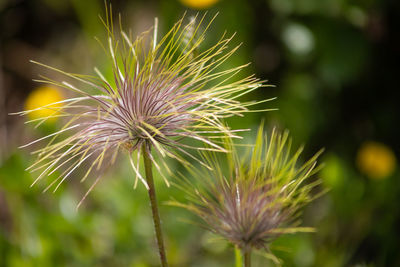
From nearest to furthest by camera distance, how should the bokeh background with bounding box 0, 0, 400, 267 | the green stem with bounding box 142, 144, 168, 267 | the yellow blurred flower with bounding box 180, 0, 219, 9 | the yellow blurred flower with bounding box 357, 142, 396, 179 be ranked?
the green stem with bounding box 142, 144, 168, 267 → the bokeh background with bounding box 0, 0, 400, 267 → the yellow blurred flower with bounding box 357, 142, 396, 179 → the yellow blurred flower with bounding box 180, 0, 219, 9

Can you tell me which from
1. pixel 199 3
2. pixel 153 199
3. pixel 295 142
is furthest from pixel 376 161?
pixel 153 199

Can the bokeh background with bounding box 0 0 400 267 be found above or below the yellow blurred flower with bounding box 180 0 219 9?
below

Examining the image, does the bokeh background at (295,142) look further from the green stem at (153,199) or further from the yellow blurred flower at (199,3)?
the green stem at (153,199)

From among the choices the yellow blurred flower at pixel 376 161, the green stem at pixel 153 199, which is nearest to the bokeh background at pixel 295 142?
the yellow blurred flower at pixel 376 161

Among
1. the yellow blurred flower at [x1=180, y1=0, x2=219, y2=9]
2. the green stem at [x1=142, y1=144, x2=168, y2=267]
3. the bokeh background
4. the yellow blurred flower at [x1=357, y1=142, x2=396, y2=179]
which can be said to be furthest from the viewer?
the yellow blurred flower at [x1=180, y1=0, x2=219, y2=9]

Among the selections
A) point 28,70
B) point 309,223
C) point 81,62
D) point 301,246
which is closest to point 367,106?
point 309,223

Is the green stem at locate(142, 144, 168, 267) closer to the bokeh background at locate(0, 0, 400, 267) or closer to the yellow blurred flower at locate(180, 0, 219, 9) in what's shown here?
the bokeh background at locate(0, 0, 400, 267)

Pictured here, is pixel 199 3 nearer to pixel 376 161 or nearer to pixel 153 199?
pixel 376 161

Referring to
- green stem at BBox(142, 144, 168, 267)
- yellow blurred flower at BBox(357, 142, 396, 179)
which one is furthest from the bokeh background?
green stem at BBox(142, 144, 168, 267)
